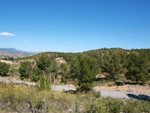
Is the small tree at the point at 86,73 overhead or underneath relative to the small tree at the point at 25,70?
overhead

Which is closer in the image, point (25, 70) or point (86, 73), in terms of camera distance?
point (86, 73)

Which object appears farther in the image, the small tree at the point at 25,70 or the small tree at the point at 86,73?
the small tree at the point at 25,70

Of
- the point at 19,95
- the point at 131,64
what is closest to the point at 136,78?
the point at 131,64

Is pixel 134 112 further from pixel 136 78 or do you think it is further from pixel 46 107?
pixel 136 78

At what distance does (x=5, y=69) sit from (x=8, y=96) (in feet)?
146

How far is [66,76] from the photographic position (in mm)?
Answer: 31156

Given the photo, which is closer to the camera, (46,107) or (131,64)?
(46,107)

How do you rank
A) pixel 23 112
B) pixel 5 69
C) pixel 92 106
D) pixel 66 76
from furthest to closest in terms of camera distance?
pixel 5 69, pixel 66 76, pixel 92 106, pixel 23 112

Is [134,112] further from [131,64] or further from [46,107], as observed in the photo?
[131,64]

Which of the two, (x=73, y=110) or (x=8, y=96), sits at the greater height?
Answer: (x=8, y=96)

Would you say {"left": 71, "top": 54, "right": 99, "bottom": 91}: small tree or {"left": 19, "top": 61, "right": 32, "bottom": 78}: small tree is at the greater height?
{"left": 71, "top": 54, "right": 99, "bottom": 91}: small tree

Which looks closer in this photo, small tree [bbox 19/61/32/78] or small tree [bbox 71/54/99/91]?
small tree [bbox 71/54/99/91]

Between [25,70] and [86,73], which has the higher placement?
[86,73]

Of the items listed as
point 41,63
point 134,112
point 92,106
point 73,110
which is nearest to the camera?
point 92,106
